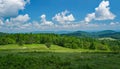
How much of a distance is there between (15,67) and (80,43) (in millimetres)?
147253

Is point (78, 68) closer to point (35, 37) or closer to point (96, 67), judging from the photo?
point (96, 67)

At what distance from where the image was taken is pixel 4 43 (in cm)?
16912

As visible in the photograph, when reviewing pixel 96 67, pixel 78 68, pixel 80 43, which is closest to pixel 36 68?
pixel 78 68

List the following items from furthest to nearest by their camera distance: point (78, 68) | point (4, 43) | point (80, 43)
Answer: point (80, 43), point (4, 43), point (78, 68)

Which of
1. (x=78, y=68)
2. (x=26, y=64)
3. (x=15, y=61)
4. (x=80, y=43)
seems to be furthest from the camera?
(x=80, y=43)

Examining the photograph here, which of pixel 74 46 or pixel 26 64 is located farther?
pixel 74 46

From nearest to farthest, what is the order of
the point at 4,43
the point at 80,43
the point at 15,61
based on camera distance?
1. the point at 15,61
2. the point at 4,43
3. the point at 80,43

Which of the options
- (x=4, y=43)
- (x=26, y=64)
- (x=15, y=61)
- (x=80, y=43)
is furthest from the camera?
(x=80, y=43)

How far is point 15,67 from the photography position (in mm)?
38594

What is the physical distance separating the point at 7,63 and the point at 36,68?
7.76 m

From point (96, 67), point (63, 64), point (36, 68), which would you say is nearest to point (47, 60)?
point (63, 64)

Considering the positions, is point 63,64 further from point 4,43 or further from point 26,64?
point 4,43

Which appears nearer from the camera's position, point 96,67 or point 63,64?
point 96,67

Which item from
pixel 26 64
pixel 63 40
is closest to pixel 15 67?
pixel 26 64
